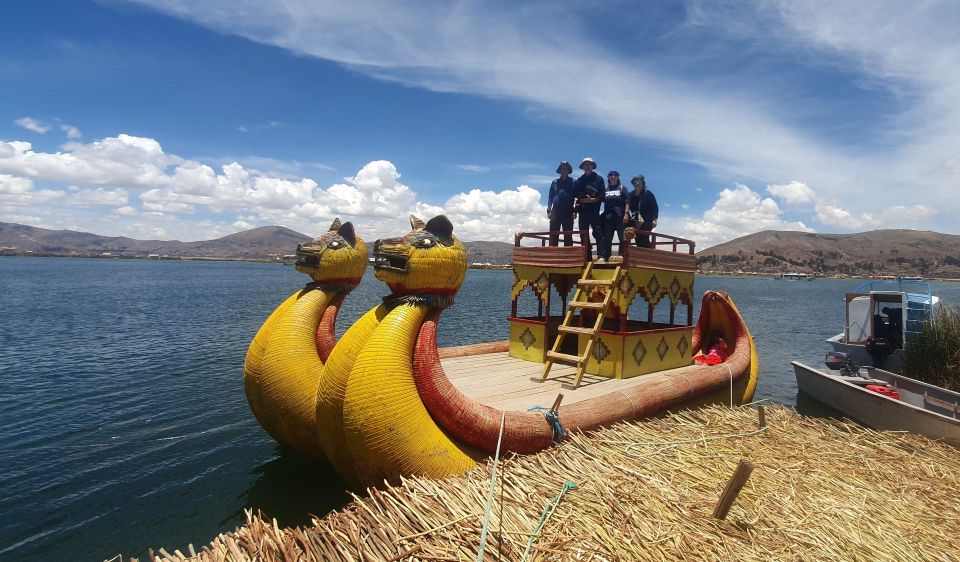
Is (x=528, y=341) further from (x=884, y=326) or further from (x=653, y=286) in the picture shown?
(x=884, y=326)

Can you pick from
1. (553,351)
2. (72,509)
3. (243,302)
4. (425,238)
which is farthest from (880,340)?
(243,302)

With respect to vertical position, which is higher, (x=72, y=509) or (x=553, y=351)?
(x=553, y=351)

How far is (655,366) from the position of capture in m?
11.0

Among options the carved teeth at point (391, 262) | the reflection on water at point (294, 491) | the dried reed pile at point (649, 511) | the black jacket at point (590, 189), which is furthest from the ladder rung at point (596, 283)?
the reflection on water at point (294, 491)

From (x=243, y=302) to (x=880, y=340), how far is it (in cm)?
4733

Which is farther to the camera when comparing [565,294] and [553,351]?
[565,294]

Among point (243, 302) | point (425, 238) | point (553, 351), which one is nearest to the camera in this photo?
point (425, 238)

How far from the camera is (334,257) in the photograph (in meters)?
7.87

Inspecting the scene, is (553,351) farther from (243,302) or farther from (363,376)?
(243,302)

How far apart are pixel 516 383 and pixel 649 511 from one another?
440cm

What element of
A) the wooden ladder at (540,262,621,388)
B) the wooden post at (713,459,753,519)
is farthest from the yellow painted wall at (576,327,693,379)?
the wooden post at (713,459,753,519)

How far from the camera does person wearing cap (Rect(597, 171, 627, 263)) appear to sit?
11.4 metres

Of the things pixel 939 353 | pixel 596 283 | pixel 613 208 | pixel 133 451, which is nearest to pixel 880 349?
pixel 939 353

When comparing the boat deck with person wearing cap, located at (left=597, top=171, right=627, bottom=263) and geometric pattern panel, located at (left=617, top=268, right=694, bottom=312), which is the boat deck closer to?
geometric pattern panel, located at (left=617, top=268, right=694, bottom=312)
